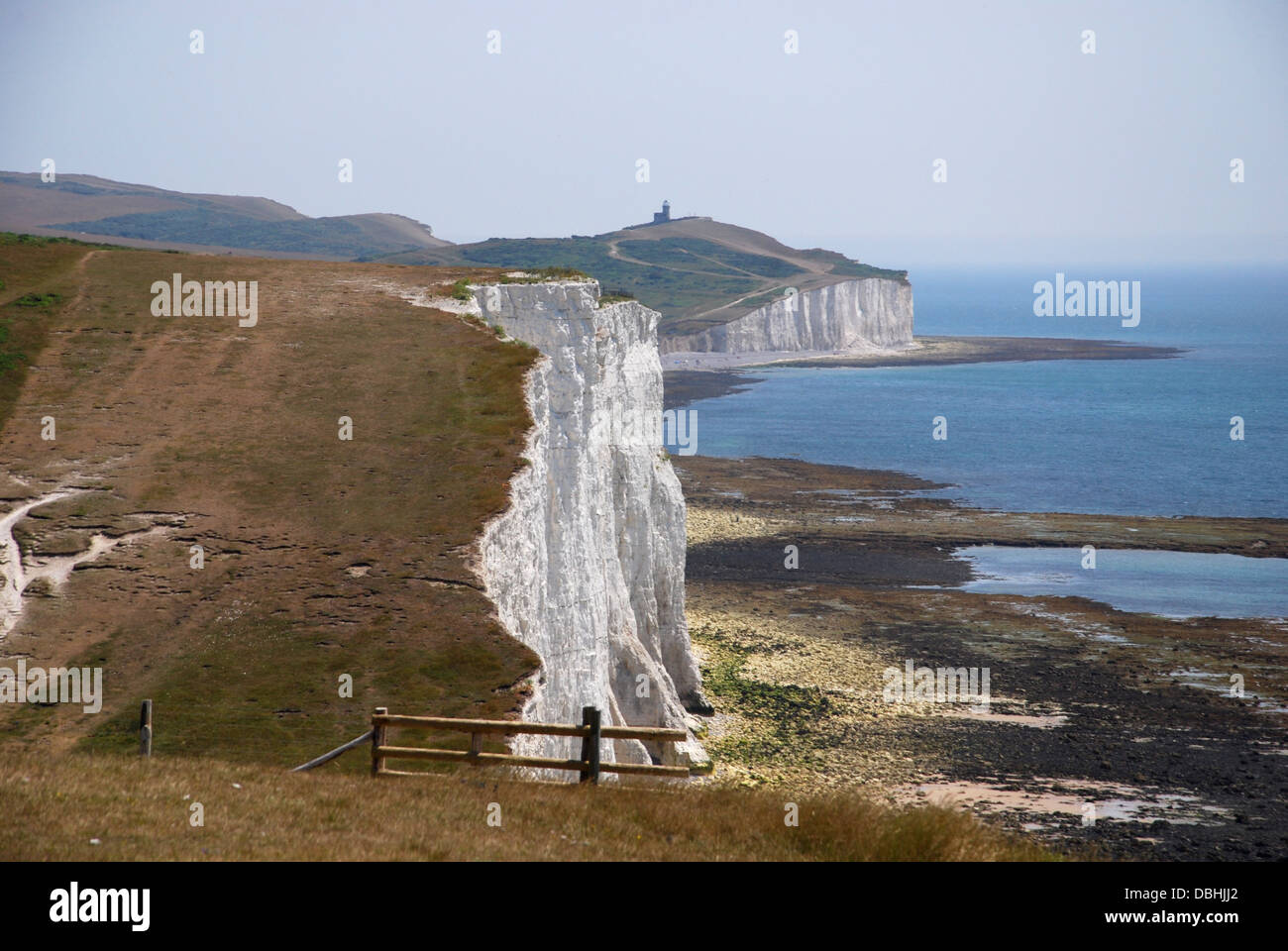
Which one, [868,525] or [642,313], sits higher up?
[642,313]

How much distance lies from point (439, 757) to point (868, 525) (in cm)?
5820

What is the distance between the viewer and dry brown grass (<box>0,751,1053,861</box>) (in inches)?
471

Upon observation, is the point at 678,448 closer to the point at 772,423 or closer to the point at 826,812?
the point at 772,423

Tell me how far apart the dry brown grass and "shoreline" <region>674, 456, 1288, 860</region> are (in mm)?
7806

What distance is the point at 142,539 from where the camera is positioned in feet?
81.9

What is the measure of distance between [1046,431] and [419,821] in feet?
386

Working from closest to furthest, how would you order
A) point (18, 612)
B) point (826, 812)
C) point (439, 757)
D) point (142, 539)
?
point (826, 812) → point (439, 757) → point (18, 612) → point (142, 539)

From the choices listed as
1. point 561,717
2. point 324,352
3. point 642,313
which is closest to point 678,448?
point 642,313

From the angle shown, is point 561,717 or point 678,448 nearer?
point 561,717

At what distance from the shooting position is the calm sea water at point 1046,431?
86125mm
